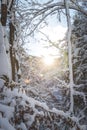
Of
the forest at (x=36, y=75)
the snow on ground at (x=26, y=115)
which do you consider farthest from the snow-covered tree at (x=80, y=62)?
the snow on ground at (x=26, y=115)

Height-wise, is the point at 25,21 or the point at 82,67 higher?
the point at 25,21

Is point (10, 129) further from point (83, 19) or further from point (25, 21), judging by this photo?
point (83, 19)

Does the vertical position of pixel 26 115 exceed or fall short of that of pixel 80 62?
it exceeds it

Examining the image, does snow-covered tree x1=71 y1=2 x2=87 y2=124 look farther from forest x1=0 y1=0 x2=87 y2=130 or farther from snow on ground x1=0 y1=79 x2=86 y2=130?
snow on ground x1=0 y1=79 x2=86 y2=130

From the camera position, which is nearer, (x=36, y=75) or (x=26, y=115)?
(x=26, y=115)

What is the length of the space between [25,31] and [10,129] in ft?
19.3

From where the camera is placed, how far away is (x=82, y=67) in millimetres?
14875

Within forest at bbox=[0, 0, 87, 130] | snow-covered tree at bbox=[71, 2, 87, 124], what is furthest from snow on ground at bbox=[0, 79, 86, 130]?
snow-covered tree at bbox=[71, 2, 87, 124]

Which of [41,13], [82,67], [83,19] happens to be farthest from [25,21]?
[83,19]

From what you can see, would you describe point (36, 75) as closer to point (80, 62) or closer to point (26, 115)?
point (80, 62)

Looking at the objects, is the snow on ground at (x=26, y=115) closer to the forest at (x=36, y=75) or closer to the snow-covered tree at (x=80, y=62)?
the forest at (x=36, y=75)

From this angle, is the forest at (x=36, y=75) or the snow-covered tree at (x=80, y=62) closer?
the forest at (x=36, y=75)

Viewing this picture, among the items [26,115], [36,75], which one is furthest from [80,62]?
[26,115]

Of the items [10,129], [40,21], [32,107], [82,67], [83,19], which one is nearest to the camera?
[10,129]
